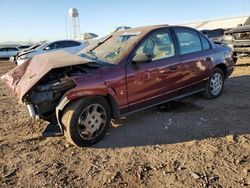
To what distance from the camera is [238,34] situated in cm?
1081

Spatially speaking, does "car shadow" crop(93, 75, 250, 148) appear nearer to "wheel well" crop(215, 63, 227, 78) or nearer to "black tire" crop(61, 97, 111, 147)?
"black tire" crop(61, 97, 111, 147)

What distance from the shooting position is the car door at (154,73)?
4.79 meters

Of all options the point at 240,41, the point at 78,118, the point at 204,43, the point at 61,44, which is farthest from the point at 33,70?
the point at 61,44

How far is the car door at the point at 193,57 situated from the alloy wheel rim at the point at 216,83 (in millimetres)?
332

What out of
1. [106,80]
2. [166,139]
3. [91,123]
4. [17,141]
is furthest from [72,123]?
[166,139]

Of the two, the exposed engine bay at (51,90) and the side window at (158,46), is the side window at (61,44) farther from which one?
the exposed engine bay at (51,90)

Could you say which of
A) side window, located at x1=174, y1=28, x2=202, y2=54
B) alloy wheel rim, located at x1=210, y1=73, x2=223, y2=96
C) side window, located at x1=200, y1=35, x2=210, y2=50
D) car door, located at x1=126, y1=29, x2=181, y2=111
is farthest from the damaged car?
car door, located at x1=126, y1=29, x2=181, y2=111

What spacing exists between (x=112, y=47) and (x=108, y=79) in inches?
37.0

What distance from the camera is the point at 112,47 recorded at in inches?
205

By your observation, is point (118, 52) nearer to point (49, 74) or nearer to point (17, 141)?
point (49, 74)

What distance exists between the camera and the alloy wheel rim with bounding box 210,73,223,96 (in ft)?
21.3

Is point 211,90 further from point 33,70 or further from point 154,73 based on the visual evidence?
point 33,70

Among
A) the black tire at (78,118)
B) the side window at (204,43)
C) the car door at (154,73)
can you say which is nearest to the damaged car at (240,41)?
the side window at (204,43)

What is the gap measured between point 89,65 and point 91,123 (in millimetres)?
890
